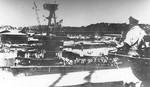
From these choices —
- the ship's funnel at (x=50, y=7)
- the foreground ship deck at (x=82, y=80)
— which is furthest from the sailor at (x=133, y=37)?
the ship's funnel at (x=50, y=7)

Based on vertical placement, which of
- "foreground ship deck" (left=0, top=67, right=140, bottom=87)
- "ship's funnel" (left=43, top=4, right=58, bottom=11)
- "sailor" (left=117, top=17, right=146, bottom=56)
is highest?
"ship's funnel" (left=43, top=4, right=58, bottom=11)

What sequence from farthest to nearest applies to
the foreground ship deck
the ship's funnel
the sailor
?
the ship's funnel, the sailor, the foreground ship deck

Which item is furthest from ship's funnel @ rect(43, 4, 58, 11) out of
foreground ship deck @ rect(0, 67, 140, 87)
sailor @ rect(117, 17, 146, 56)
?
sailor @ rect(117, 17, 146, 56)

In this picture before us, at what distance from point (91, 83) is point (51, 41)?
41.1 ft

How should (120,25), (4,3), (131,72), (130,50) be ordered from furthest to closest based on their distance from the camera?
1. (120,25)
2. (4,3)
3. (130,50)
4. (131,72)

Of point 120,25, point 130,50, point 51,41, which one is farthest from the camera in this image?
point 120,25

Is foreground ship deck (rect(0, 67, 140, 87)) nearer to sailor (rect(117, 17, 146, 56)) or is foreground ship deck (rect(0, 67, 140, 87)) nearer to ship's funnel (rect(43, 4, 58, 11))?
sailor (rect(117, 17, 146, 56))

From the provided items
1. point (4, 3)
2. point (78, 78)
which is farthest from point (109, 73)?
point (4, 3)

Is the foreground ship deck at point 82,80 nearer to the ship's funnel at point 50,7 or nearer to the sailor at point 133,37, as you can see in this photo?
the sailor at point 133,37

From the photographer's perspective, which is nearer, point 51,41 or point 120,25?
point 51,41

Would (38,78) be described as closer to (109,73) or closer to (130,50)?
(109,73)

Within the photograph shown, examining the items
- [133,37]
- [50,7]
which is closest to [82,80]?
[133,37]

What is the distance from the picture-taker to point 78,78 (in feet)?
15.5

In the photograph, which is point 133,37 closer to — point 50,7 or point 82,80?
point 82,80
